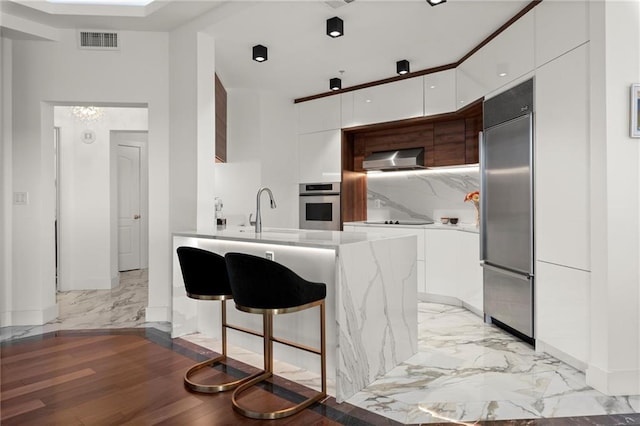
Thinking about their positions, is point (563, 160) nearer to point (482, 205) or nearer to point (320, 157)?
point (482, 205)

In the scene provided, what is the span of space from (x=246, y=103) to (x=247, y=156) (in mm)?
671

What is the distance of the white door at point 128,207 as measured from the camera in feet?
22.5

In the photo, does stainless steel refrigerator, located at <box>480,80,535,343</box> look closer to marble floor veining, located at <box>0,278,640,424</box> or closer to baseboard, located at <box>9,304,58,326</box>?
marble floor veining, located at <box>0,278,640,424</box>

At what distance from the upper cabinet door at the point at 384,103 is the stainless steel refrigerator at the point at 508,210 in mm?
1134

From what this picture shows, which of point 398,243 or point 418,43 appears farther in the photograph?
point 418,43

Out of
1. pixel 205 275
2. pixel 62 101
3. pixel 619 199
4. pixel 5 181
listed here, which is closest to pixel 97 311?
pixel 5 181

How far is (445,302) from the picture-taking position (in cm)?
458

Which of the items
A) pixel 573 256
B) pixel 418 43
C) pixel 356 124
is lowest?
pixel 573 256

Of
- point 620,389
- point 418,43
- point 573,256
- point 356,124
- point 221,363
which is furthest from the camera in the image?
point 356,124

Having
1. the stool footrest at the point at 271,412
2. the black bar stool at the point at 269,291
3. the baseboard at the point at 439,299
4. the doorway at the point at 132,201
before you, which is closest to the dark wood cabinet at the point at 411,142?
the baseboard at the point at 439,299

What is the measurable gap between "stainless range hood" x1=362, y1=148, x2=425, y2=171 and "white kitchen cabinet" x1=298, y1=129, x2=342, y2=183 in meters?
0.39

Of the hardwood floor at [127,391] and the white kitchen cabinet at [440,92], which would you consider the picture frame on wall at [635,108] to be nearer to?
the hardwood floor at [127,391]

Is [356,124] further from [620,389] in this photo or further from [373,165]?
[620,389]

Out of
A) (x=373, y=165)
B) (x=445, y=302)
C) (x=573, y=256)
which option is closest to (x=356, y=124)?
(x=373, y=165)
